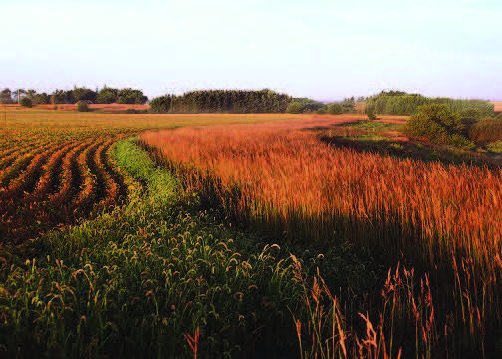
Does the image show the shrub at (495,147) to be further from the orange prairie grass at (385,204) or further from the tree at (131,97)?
the tree at (131,97)

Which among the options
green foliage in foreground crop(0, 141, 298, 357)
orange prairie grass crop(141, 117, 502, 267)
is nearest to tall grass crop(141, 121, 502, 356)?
orange prairie grass crop(141, 117, 502, 267)

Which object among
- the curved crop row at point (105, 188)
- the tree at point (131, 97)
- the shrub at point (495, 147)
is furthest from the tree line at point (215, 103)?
the curved crop row at point (105, 188)

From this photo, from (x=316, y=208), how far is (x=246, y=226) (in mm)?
1472

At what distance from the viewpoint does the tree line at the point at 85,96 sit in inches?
4387

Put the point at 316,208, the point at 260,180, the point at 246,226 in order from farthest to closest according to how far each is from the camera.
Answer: the point at 260,180, the point at 246,226, the point at 316,208

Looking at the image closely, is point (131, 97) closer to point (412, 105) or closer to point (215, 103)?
point (215, 103)

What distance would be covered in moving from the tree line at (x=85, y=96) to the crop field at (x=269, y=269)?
105m

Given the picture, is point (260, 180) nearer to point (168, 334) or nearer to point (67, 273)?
point (67, 273)

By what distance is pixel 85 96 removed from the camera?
11581 centimetres

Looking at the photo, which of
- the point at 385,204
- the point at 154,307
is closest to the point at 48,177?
the point at 385,204

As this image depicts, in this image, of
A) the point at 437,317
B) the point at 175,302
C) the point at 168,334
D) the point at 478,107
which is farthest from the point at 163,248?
the point at 478,107

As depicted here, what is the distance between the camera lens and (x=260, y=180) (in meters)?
8.24

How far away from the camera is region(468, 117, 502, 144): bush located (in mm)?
40969

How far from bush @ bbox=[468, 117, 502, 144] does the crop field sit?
37.3 m
